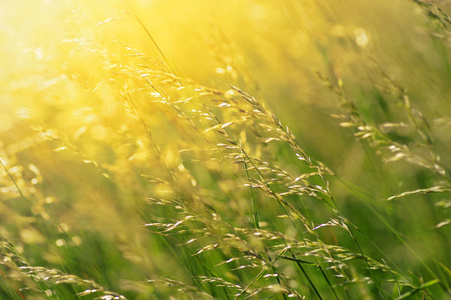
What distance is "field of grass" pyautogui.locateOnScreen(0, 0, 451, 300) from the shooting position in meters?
1.27

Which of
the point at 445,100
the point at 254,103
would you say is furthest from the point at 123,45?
the point at 445,100

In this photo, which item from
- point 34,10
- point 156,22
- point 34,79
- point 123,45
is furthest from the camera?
point 156,22

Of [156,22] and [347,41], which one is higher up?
[347,41]

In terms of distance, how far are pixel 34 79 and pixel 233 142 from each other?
1.72m

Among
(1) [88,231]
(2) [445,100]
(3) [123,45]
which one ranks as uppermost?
(3) [123,45]

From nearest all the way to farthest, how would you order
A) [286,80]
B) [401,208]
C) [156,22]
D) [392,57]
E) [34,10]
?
[401,208], [392,57], [286,80], [34,10], [156,22]

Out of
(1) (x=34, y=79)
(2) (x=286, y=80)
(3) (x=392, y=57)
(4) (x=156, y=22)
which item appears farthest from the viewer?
(4) (x=156, y=22)

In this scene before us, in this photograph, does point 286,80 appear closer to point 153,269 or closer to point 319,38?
point 319,38

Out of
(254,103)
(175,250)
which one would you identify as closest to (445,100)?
(254,103)

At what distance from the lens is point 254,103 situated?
1267 mm

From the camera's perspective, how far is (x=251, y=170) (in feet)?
6.45

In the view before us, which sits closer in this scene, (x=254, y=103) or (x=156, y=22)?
(x=254, y=103)

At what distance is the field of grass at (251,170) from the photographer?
1.27 metres

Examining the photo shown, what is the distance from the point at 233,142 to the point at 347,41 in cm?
111
